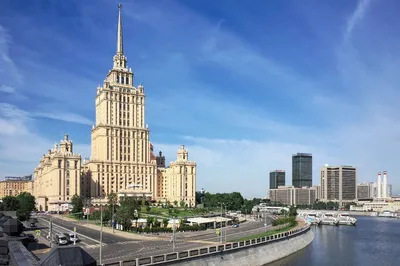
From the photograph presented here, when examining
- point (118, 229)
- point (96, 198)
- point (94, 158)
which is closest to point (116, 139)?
point (94, 158)

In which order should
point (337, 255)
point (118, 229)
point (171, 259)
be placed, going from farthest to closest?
point (118, 229) < point (337, 255) < point (171, 259)

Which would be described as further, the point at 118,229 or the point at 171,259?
the point at 118,229

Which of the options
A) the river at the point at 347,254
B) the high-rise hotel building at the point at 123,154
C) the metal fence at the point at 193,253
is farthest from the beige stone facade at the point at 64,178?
the metal fence at the point at 193,253

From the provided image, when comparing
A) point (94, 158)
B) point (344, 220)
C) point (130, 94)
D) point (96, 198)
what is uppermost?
point (130, 94)

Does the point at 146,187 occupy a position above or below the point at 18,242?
below

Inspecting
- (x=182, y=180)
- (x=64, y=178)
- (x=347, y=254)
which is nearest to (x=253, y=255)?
(x=347, y=254)

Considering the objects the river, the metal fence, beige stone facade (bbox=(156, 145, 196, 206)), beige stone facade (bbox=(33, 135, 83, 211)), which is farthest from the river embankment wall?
beige stone facade (bbox=(33, 135, 83, 211))

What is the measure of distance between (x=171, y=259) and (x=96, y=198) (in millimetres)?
128344

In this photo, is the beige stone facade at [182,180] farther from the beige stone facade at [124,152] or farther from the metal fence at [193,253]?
the metal fence at [193,253]

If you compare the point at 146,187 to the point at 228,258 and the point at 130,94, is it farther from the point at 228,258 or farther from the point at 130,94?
the point at 228,258

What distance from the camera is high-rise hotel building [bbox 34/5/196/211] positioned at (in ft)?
583

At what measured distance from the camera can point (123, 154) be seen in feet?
602

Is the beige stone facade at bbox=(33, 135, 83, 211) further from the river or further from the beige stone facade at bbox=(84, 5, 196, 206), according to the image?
the river

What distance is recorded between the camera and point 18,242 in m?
9.55
